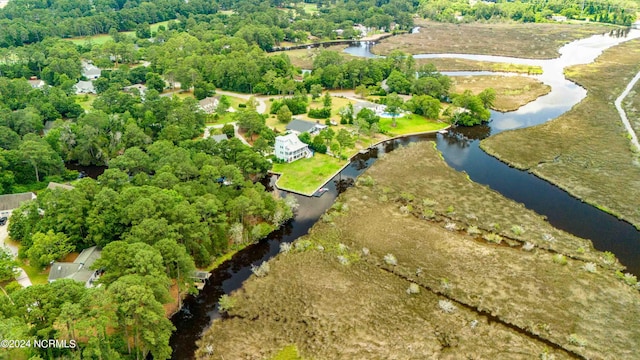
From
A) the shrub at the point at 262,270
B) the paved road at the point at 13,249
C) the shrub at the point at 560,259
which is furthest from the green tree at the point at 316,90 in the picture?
the shrub at the point at 560,259

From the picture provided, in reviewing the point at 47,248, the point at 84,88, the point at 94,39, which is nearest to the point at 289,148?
the point at 47,248

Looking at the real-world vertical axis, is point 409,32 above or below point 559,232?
above

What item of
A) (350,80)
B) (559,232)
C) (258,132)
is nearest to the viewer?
(559,232)

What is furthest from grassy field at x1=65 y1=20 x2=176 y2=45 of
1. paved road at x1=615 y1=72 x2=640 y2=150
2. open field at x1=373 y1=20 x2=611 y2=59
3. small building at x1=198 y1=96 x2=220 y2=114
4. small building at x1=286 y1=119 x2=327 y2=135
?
paved road at x1=615 y1=72 x2=640 y2=150

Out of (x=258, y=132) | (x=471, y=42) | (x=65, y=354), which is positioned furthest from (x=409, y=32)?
(x=65, y=354)

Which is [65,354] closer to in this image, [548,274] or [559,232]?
[548,274]

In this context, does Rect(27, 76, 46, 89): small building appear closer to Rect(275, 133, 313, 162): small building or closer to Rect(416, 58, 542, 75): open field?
Rect(275, 133, 313, 162): small building

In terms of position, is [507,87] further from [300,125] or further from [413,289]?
[413,289]
